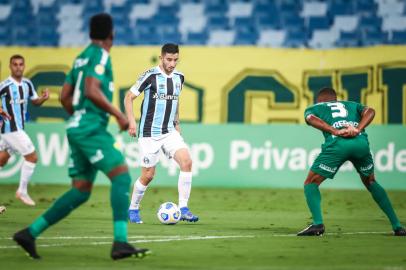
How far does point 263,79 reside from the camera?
20797 mm

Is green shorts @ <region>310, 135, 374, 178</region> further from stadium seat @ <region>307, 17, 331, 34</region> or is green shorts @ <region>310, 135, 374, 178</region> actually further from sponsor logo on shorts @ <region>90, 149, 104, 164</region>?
stadium seat @ <region>307, 17, 331, 34</region>

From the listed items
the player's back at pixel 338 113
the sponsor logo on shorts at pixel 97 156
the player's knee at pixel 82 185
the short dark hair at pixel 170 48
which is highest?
the short dark hair at pixel 170 48

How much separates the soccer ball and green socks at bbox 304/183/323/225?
1.85 m

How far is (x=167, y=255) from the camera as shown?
8664 mm

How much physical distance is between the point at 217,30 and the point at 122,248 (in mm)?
15002

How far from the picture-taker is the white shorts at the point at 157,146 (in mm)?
12523

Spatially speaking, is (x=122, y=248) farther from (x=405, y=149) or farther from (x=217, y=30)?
(x=217, y=30)

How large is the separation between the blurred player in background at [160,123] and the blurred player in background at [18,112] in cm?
285

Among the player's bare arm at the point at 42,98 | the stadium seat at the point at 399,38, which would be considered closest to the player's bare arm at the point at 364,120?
the player's bare arm at the point at 42,98

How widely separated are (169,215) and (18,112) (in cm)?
438

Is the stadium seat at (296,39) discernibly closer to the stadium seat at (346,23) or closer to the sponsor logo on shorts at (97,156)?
the stadium seat at (346,23)

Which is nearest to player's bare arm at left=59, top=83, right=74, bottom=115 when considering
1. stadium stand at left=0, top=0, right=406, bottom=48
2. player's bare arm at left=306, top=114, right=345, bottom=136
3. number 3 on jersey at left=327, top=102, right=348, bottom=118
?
player's bare arm at left=306, top=114, right=345, bottom=136

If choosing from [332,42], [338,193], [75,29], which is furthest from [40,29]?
[338,193]

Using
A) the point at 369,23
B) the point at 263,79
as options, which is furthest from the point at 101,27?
the point at 369,23
